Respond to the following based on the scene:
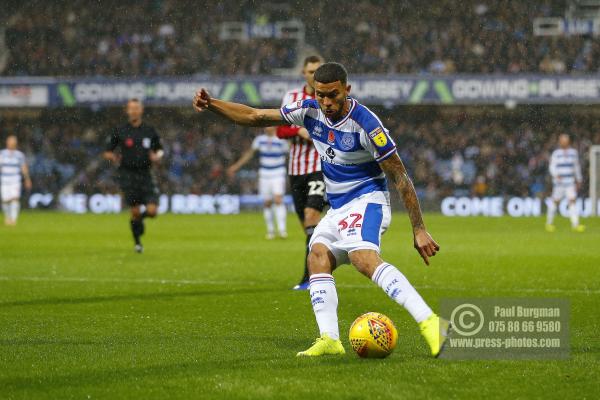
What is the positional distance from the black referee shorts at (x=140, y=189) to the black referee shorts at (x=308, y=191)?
5.13 m

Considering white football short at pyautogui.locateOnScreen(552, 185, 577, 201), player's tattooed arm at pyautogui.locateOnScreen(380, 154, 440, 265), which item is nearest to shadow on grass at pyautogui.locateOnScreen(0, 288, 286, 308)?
player's tattooed arm at pyautogui.locateOnScreen(380, 154, 440, 265)

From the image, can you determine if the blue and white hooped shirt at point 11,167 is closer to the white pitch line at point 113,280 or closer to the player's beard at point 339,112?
the white pitch line at point 113,280

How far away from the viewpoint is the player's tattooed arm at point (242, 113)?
6871 mm

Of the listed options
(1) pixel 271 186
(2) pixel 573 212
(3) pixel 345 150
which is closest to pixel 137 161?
(1) pixel 271 186

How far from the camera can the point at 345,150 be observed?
21.5 feet

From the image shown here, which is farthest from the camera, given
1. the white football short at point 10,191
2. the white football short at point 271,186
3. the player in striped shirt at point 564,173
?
the white football short at point 10,191

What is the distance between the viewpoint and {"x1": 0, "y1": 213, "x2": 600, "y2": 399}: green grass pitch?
5383mm

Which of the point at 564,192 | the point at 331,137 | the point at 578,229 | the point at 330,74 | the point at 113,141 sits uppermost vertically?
the point at 330,74

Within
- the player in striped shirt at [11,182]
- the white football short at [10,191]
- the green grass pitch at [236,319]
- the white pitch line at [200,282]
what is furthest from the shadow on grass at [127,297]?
the white football short at [10,191]

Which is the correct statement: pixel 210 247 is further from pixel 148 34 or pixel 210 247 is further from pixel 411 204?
pixel 148 34

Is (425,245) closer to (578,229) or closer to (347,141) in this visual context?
(347,141)

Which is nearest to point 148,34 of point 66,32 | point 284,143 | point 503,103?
point 66,32

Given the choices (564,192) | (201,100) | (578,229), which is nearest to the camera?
(201,100)

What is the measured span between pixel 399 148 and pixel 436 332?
99.0 ft
